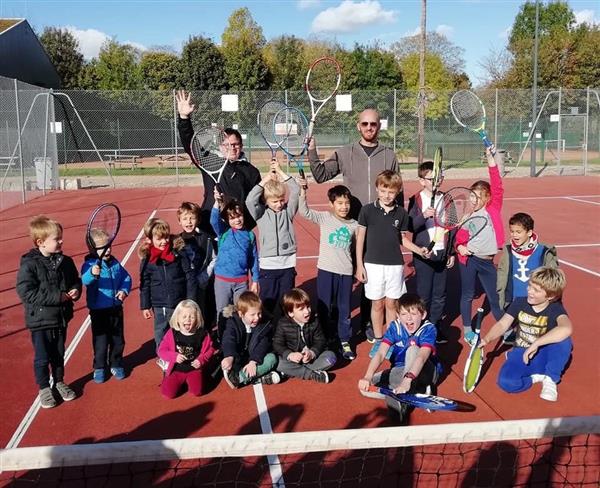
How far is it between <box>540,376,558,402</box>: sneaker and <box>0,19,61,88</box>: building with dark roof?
29.5m

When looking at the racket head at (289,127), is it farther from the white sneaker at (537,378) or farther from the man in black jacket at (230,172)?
the white sneaker at (537,378)

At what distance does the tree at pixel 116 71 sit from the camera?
41750 mm

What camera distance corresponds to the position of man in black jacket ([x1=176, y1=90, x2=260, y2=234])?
593 centimetres

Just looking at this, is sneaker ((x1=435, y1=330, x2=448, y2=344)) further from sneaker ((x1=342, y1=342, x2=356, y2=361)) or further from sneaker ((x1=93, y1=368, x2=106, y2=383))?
sneaker ((x1=93, y1=368, x2=106, y2=383))

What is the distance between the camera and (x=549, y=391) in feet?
16.3

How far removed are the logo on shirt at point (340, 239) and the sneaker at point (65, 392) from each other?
2575mm

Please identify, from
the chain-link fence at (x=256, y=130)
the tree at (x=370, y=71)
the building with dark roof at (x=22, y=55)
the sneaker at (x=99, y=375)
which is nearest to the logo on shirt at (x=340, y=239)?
the sneaker at (x=99, y=375)

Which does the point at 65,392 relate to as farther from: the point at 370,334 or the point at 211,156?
the point at 370,334

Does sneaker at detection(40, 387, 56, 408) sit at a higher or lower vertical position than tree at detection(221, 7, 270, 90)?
lower

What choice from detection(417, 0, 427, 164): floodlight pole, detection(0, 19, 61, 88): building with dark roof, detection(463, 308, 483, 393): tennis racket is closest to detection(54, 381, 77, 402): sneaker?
detection(463, 308, 483, 393): tennis racket

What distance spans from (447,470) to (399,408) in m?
0.73

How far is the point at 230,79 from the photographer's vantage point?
125 feet

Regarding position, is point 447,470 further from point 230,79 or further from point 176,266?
point 230,79

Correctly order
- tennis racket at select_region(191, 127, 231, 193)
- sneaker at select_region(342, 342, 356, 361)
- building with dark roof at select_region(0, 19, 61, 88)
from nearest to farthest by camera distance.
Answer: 1. sneaker at select_region(342, 342, 356, 361)
2. tennis racket at select_region(191, 127, 231, 193)
3. building with dark roof at select_region(0, 19, 61, 88)
